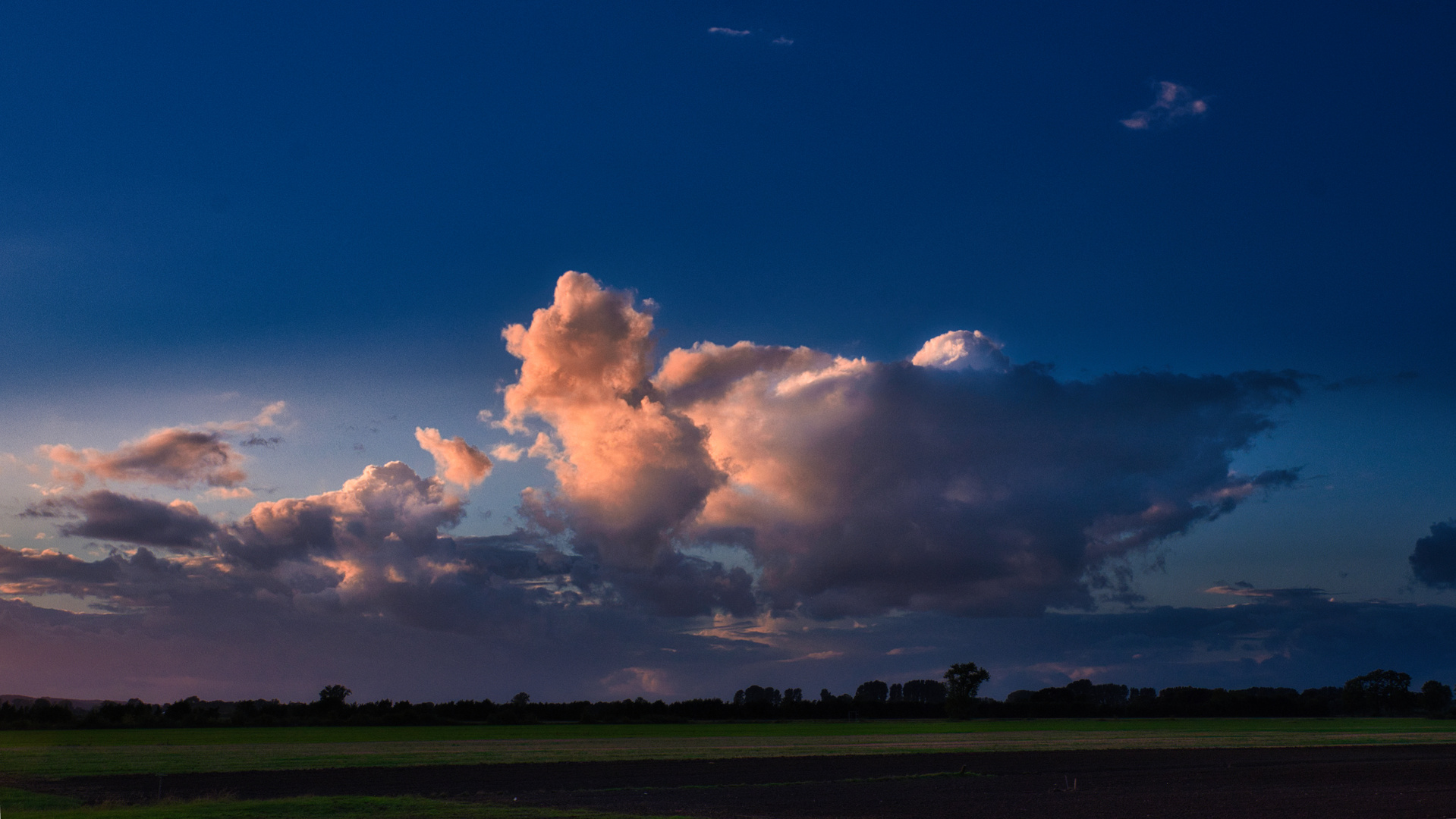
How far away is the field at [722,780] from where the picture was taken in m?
29.7

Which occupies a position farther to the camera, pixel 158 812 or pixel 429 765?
pixel 429 765

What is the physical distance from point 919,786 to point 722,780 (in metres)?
8.85

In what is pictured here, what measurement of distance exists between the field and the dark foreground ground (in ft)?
0.47

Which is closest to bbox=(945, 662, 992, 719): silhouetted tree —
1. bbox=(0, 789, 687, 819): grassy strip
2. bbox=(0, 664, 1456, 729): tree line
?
bbox=(0, 664, 1456, 729): tree line

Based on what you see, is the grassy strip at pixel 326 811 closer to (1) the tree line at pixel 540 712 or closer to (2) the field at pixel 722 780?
(2) the field at pixel 722 780

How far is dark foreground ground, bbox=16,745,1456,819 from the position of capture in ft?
100

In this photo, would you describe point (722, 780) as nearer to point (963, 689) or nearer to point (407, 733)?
point (407, 733)

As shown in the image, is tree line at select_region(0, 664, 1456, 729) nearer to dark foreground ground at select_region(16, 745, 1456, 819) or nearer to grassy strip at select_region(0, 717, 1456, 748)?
grassy strip at select_region(0, 717, 1456, 748)

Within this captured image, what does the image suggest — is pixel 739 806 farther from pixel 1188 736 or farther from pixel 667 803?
pixel 1188 736

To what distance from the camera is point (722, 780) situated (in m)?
42.1

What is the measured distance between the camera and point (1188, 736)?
9062cm

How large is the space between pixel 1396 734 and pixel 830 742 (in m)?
61.1

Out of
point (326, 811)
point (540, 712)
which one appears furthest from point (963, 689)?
point (326, 811)

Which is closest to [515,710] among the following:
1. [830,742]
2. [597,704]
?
[597,704]
